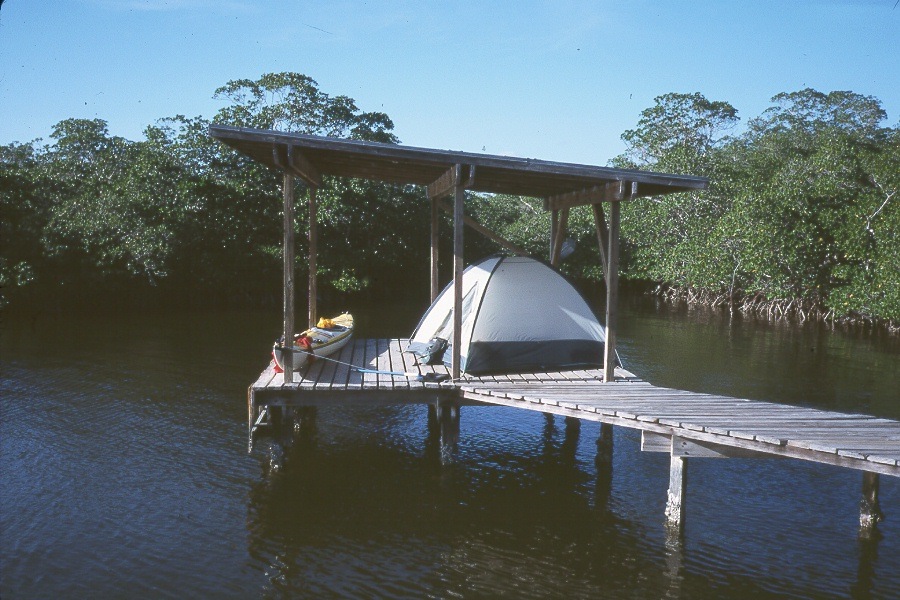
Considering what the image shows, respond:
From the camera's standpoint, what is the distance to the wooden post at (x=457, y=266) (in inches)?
360

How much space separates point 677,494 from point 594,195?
4086 mm

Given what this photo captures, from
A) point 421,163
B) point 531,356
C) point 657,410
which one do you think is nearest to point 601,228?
point 531,356

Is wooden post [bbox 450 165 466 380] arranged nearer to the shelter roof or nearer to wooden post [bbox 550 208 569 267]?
the shelter roof

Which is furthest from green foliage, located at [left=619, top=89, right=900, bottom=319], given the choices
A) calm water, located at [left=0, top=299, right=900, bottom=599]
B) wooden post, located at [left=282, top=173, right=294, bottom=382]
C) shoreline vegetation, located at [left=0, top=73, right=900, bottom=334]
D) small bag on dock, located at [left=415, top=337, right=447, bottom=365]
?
wooden post, located at [left=282, top=173, right=294, bottom=382]

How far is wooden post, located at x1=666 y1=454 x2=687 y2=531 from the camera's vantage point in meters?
7.89

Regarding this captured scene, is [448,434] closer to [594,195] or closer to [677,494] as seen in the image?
[677,494]

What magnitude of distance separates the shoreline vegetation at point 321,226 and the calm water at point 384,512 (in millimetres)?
11286

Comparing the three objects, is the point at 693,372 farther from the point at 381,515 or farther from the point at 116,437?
the point at 116,437

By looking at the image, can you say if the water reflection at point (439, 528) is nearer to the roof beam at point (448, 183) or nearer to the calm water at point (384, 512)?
the calm water at point (384, 512)

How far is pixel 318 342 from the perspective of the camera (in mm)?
10664

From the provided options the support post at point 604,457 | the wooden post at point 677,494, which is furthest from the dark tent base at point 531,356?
the wooden post at point 677,494

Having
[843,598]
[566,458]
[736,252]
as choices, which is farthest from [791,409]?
[736,252]

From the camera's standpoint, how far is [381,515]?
8.50 m

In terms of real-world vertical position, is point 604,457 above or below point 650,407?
below
